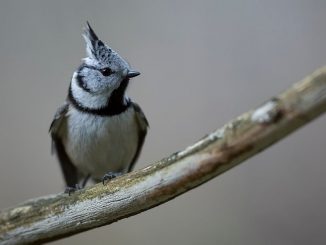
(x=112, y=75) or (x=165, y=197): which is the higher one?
(x=112, y=75)

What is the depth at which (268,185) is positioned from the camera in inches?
106

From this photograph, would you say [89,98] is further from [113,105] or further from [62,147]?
[62,147]

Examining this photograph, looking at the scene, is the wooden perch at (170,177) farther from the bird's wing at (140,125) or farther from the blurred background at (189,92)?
the blurred background at (189,92)

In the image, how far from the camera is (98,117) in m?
2.10

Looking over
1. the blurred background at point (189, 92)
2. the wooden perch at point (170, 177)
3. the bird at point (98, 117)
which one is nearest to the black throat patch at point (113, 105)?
the bird at point (98, 117)

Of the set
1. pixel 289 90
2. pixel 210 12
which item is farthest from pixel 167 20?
pixel 289 90

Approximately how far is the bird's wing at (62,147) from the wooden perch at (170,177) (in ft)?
1.59

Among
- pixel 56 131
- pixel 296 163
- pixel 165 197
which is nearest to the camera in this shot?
pixel 165 197

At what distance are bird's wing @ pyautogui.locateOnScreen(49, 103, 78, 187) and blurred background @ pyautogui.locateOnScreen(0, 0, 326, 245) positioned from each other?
18.2 inches

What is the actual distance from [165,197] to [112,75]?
0.76 meters

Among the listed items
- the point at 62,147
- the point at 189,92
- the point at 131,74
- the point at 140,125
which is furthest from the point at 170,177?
the point at 189,92

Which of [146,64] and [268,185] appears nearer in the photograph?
[268,185]

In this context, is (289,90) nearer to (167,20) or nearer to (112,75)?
(112,75)

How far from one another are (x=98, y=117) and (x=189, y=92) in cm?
88
